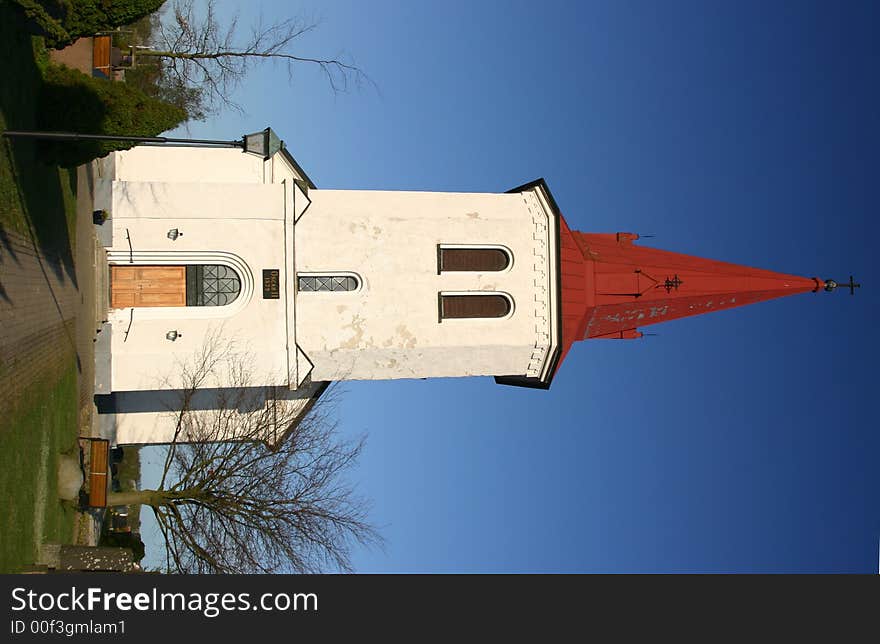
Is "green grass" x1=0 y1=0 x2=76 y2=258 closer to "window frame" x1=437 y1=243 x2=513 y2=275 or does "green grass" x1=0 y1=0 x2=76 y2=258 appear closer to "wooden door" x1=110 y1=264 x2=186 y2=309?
"wooden door" x1=110 y1=264 x2=186 y2=309

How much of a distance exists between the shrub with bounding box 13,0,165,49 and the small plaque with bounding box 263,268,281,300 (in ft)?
21.3

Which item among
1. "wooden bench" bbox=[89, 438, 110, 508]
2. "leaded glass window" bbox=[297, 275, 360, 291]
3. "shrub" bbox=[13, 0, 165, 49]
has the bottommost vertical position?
"wooden bench" bbox=[89, 438, 110, 508]

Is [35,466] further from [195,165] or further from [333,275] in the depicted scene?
[195,165]

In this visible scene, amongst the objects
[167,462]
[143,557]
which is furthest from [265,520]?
[143,557]

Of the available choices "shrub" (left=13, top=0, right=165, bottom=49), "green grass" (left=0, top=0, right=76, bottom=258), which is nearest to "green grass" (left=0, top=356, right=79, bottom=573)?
"green grass" (left=0, top=0, right=76, bottom=258)

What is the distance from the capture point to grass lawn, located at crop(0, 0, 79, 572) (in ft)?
45.0

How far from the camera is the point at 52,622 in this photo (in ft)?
35.1

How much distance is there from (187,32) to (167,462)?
13980mm

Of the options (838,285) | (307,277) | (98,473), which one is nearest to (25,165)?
(307,277)

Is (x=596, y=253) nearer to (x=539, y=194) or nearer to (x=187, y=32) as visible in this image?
(x=539, y=194)

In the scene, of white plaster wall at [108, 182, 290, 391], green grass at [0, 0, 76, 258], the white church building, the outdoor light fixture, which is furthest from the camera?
the white church building

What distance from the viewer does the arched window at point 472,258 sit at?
64.2 ft

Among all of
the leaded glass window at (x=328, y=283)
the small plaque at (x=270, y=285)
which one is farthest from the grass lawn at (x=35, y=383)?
the leaded glass window at (x=328, y=283)

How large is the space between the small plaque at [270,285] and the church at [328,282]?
0.05 meters
